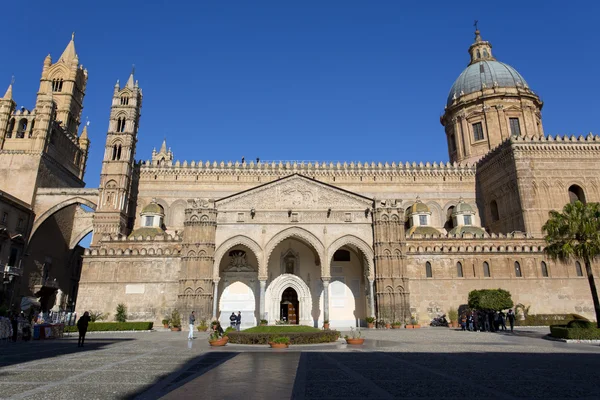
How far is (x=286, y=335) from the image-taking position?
54.3ft

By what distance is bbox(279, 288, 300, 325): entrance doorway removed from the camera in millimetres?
32719

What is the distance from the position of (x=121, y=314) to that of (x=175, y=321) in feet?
14.9

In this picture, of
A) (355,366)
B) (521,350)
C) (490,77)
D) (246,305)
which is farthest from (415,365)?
(490,77)

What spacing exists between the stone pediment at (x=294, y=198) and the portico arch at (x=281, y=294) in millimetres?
5861

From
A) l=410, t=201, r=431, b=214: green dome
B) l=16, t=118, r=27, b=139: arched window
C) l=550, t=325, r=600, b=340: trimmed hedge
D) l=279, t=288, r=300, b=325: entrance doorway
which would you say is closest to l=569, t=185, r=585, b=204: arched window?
l=410, t=201, r=431, b=214: green dome

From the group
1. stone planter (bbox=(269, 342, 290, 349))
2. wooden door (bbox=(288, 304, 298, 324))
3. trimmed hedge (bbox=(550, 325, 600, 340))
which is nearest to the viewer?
stone planter (bbox=(269, 342, 290, 349))

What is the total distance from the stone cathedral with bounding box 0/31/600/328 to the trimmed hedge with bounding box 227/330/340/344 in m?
12.3

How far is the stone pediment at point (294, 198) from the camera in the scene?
105ft

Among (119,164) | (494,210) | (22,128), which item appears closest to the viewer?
(119,164)

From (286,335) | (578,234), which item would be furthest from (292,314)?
(578,234)

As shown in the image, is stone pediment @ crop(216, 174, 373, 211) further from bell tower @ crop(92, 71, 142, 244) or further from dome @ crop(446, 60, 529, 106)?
dome @ crop(446, 60, 529, 106)

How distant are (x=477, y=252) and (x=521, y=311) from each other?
529cm

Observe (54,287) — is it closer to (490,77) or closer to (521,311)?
(521,311)

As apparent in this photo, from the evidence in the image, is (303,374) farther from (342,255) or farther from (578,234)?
(342,255)
